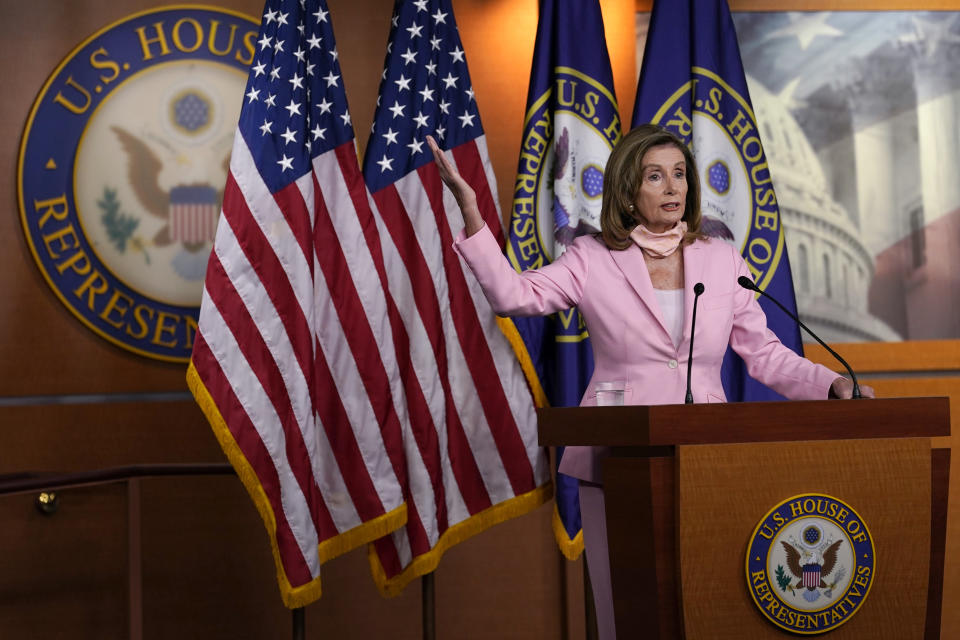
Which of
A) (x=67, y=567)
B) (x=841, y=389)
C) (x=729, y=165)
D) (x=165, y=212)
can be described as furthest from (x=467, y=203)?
(x=67, y=567)

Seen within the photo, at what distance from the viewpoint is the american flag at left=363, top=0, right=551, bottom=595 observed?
303 cm

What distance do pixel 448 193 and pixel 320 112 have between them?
458 mm

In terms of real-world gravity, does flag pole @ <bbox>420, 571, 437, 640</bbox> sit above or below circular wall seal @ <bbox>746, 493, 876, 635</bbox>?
below

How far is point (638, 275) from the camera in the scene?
2.41 meters

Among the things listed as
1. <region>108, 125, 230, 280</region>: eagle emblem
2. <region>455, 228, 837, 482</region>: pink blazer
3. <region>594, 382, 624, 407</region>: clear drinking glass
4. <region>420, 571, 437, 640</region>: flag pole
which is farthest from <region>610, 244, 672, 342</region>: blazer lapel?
Answer: <region>108, 125, 230, 280</region>: eagle emblem

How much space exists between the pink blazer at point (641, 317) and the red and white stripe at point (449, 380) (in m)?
0.62

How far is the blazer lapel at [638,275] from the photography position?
236 cm

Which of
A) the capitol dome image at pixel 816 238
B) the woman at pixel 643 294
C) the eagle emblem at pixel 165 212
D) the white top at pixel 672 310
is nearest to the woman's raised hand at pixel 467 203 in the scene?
the woman at pixel 643 294

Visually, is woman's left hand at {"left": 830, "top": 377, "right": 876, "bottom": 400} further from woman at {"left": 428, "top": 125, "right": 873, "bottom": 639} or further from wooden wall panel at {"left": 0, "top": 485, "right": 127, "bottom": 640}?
wooden wall panel at {"left": 0, "top": 485, "right": 127, "bottom": 640}

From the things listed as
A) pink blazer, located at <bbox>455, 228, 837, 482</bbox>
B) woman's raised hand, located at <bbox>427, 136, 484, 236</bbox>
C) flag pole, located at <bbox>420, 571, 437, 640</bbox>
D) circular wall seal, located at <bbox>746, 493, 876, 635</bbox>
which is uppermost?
woman's raised hand, located at <bbox>427, 136, 484, 236</bbox>

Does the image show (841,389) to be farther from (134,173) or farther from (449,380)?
(134,173)

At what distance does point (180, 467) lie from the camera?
10.9ft

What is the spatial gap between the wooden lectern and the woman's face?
0.80m

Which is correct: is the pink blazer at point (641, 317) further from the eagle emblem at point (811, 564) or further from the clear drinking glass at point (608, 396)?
the eagle emblem at point (811, 564)
